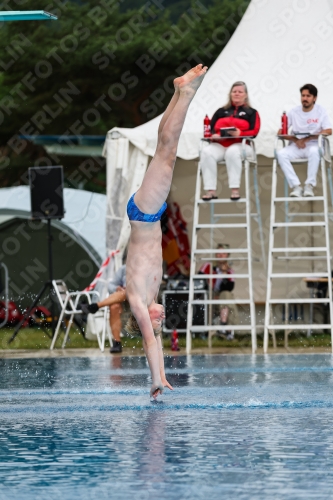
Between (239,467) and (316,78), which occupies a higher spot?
(316,78)

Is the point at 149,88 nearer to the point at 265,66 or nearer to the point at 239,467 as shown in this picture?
the point at 265,66

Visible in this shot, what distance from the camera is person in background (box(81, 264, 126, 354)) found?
13.3 meters

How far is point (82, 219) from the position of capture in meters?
22.5

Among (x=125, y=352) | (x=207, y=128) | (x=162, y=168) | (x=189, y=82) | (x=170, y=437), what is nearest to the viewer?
(x=170, y=437)

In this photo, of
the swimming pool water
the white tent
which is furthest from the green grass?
the swimming pool water

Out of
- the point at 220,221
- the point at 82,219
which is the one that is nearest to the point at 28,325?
the point at 82,219

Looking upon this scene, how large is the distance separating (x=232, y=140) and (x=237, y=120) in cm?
28

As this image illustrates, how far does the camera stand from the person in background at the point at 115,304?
43.7 ft

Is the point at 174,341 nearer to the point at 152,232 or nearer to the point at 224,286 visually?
the point at 224,286

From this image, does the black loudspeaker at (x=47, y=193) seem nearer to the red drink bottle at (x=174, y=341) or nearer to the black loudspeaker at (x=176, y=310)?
the black loudspeaker at (x=176, y=310)

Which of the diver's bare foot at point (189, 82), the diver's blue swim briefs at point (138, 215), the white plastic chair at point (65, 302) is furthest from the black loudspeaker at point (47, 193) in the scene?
the diver's blue swim briefs at point (138, 215)

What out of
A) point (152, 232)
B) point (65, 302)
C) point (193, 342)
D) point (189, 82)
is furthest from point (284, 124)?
point (152, 232)

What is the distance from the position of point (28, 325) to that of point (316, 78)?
8966 mm

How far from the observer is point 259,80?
14688 millimetres
